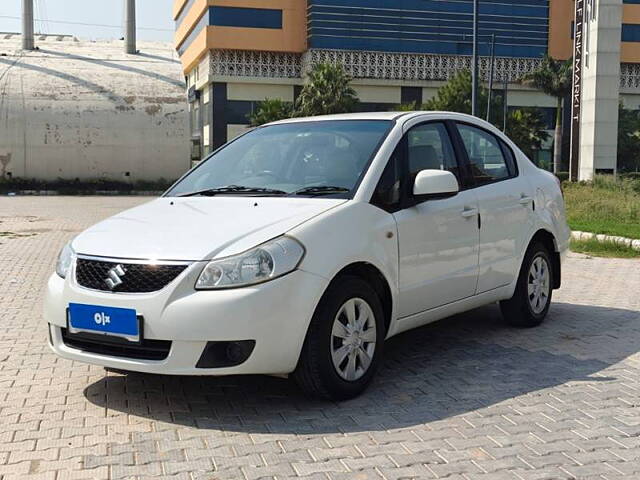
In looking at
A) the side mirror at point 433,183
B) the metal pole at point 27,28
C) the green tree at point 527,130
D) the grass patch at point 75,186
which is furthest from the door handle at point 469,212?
the green tree at point 527,130

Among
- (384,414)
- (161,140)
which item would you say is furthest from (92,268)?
(161,140)

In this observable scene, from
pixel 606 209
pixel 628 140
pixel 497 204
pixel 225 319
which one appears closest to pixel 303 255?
pixel 225 319

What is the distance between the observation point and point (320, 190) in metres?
5.11

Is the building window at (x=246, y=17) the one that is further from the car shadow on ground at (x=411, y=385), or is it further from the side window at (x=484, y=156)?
the car shadow on ground at (x=411, y=385)

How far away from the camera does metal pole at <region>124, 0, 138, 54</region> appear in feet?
164

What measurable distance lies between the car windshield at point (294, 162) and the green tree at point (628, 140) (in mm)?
60344

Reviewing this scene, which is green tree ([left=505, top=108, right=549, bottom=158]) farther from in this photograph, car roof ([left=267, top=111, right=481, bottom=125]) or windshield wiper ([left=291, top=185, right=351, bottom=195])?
windshield wiper ([left=291, top=185, right=351, bottom=195])

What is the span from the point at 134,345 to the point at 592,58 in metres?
28.8

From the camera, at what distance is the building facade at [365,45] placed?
Answer: 194ft

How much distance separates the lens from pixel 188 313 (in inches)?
166

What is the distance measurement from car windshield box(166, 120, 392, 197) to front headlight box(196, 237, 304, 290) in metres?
0.80

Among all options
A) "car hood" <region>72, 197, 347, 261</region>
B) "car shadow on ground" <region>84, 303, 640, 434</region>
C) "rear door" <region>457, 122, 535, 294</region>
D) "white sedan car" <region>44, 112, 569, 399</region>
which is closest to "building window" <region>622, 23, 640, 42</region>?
"rear door" <region>457, 122, 535, 294</region>

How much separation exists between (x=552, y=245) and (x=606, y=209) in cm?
1225

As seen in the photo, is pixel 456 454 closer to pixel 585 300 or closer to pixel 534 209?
pixel 534 209
